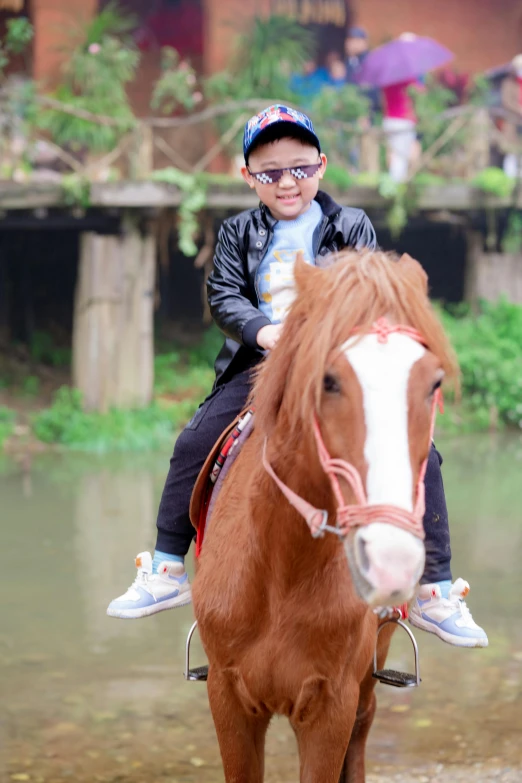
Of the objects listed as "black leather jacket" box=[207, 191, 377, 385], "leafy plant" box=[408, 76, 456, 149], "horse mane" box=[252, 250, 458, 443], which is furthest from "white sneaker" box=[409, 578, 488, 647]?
"leafy plant" box=[408, 76, 456, 149]

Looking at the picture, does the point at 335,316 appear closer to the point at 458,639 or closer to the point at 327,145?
the point at 458,639

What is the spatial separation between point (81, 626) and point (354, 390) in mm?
4488

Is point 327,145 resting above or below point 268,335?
above

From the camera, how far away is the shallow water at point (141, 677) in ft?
15.2

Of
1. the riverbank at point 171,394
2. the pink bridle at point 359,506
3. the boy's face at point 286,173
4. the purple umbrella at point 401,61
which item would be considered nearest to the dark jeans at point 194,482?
the boy's face at point 286,173

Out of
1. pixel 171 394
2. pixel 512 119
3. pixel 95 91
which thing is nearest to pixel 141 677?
pixel 171 394

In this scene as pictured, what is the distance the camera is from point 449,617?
3557 mm

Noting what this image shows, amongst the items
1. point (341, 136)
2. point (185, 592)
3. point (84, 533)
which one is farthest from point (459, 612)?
Answer: point (341, 136)

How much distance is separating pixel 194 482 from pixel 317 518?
1.11 metres

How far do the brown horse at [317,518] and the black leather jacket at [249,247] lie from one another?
46 centimetres

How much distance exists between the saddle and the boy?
0.44 feet

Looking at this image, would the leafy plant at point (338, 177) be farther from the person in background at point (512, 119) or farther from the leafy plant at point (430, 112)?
the person in background at point (512, 119)

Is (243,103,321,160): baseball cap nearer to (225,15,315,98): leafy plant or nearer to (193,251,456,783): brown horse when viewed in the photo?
(193,251,456,783): brown horse

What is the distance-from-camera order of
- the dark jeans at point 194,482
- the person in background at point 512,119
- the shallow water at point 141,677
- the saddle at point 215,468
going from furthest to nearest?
the person in background at point 512,119 → the shallow water at point 141,677 → the dark jeans at point 194,482 → the saddle at point 215,468
